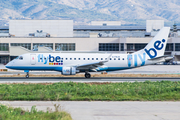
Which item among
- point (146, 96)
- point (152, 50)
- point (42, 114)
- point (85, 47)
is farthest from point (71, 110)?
point (85, 47)

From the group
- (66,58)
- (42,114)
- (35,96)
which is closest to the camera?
(42,114)

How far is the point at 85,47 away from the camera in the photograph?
97.2 m

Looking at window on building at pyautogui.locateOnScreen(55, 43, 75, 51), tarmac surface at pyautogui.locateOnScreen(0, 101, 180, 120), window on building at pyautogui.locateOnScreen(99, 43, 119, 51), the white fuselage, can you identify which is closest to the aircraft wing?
the white fuselage

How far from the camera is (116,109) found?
65.0ft

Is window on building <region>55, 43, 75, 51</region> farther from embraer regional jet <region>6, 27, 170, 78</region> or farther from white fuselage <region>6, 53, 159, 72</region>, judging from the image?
white fuselage <region>6, 53, 159, 72</region>

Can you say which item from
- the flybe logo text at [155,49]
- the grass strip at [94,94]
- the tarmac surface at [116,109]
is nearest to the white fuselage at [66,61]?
the flybe logo text at [155,49]

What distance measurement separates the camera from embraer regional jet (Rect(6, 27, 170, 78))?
144 feet

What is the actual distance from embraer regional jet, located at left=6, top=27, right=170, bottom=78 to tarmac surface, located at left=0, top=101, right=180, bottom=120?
2111cm

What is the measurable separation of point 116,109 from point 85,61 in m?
26.0

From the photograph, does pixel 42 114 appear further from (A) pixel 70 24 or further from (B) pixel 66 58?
(A) pixel 70 24

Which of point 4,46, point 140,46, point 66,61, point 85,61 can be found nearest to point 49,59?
point 66,61

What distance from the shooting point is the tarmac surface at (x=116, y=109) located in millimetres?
17344

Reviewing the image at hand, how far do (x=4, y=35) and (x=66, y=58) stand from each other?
6656 cm

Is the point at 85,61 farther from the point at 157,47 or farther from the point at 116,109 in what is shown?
the point at 116,109
